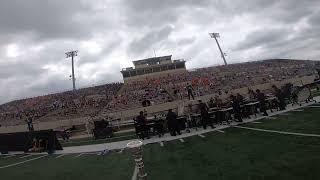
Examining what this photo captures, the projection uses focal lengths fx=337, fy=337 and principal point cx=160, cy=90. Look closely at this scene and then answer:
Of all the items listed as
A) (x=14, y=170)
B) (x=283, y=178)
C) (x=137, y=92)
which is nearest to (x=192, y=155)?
(x=283, y=178)

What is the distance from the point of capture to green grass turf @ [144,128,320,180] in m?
7.59

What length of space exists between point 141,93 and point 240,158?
147 feet

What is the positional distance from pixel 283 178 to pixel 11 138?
20534 mm

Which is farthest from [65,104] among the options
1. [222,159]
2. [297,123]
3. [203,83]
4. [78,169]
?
[222,159]

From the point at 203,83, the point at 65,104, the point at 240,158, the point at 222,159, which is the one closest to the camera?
the point at 240,158

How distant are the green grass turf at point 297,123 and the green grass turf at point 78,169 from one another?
6.06 metres

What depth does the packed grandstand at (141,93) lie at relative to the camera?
154ft

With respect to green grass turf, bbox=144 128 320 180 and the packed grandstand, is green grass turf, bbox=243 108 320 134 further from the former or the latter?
the packed grandstand

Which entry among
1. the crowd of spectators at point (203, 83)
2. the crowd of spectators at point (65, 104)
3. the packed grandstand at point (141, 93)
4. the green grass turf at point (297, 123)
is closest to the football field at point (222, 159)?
the green grass turf at point (297, 123)

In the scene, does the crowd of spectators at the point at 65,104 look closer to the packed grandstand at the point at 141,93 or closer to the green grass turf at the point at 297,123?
the packed grandstand at the point at 141,93

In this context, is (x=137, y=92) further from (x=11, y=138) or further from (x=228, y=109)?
(x=228, y=109)

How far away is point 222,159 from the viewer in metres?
9.88

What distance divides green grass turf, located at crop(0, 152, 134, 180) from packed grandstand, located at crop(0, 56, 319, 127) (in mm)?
20410

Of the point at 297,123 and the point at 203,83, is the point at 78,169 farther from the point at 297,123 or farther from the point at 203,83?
the point at 203,83
